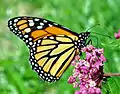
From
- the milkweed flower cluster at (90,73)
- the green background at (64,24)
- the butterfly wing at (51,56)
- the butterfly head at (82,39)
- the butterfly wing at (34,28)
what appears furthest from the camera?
the green background at (64,24)

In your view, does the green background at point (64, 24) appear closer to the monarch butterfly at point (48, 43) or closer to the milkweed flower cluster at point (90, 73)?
the monarch butterfly at point (48, 43)

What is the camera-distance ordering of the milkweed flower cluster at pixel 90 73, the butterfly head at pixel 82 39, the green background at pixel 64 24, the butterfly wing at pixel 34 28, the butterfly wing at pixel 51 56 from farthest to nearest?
the green background at pixel 64 24
the butterfly wing at pixel 51 56
the butterfly wing at pixel 34 28
the butterfly head at pixel 82 39
the milkweed flower cluster at pixel 90 73

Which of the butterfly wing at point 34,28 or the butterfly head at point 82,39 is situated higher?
the butterfly wing at point 34,28

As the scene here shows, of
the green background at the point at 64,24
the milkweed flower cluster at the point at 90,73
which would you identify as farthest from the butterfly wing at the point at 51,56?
the green background at the point at 64,24

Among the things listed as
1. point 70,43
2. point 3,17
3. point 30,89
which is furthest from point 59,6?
point 70,43

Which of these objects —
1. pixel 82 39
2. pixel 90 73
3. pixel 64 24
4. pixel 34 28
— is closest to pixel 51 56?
pixel 34 28

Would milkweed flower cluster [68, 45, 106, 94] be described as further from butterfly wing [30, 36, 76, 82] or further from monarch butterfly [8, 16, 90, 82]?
butterfly wing [30, 36, 76, 82]

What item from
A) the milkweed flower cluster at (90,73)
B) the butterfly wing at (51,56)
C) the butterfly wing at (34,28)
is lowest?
the milkweed flower cluster at (90,73)

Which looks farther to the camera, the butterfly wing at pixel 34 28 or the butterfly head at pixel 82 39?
the butterfly wing at pixel 34 28

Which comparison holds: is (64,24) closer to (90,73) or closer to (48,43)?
(48,43)
